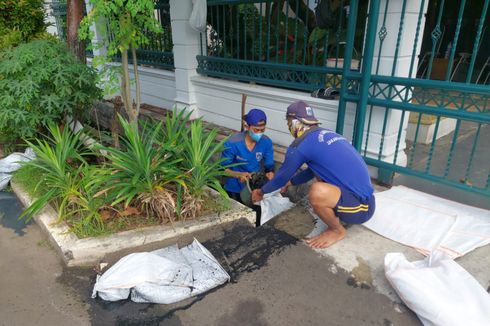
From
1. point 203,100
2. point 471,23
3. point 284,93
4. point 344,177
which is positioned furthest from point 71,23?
point 471,23

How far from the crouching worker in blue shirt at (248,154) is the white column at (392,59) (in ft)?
3.61

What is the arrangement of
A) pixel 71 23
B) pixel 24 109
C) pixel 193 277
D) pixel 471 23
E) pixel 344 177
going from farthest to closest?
1. pixel 471 23
2. pixel 71 23
3. pixel 24 109
4. pixel 344 177
5. pixel 193 277

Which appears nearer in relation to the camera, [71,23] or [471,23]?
[71,23]

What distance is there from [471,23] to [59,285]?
376 inches

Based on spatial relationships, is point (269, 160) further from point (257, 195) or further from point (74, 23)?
point (74, 23)

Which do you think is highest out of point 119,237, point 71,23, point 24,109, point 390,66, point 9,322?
point 71,23

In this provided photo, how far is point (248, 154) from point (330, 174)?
1307 millimetres

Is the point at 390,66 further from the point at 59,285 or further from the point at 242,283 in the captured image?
the point at 59,285

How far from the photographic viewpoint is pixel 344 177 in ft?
8.77

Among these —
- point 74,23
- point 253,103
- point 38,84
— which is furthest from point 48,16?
point 253,103

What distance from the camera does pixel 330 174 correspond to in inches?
107

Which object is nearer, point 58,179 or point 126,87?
point 58,179

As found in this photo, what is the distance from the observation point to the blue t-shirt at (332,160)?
8.74 feet

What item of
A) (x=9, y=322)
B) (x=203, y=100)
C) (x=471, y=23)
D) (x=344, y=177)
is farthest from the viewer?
(x=471, y=23)
